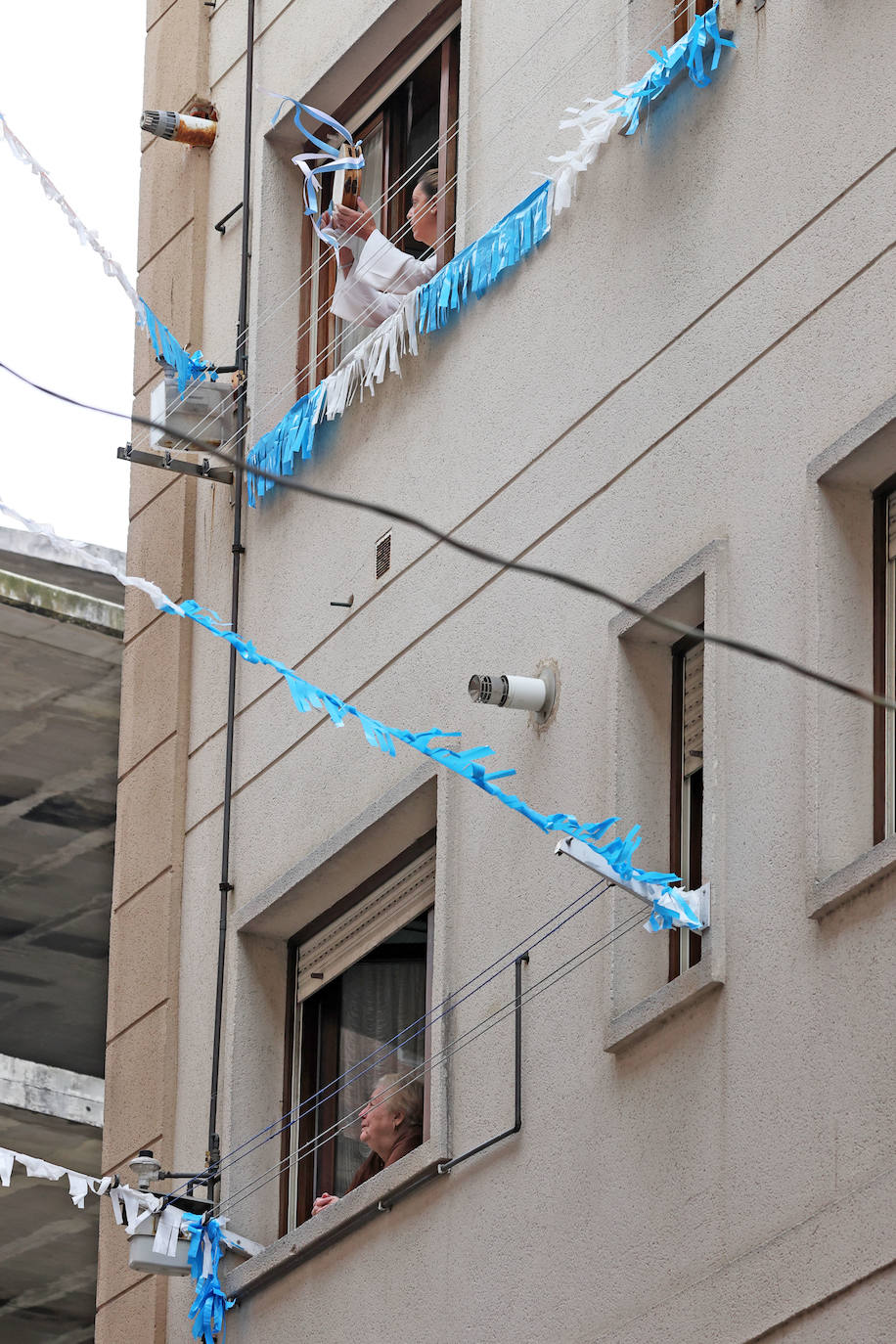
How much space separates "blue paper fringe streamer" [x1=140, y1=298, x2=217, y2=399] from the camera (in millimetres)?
13312

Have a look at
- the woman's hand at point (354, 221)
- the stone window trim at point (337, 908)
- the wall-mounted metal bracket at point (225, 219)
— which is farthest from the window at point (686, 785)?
the wall-mounted metal bracket at point (225, 219)

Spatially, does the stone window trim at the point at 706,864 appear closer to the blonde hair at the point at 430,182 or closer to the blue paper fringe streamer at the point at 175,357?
the blonde hair at the point at 430,182

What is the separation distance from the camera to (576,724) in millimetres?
9984

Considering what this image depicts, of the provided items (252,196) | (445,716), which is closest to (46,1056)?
(252,196)

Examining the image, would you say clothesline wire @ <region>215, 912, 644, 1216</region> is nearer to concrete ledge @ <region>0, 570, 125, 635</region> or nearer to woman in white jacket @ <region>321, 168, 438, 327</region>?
woman in white jacket @ <region>321, 168, 438, 327</region>

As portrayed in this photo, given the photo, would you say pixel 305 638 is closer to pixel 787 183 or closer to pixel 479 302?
pixel 479 302

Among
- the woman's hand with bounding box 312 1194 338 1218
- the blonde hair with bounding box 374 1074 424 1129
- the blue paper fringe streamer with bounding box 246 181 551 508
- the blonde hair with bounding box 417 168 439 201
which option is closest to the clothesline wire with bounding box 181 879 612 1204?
the blonde hair with bounding box 374 1074 424 1129

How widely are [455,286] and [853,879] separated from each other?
4.21 m

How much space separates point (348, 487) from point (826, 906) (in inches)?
177

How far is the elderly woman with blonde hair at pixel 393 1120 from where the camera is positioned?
10.8 metres

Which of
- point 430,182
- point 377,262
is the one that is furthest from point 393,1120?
point 430,182

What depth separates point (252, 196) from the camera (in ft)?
44.9

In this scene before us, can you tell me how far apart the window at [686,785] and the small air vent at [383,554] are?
2.24 metres

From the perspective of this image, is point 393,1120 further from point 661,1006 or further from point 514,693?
point 661,1006
